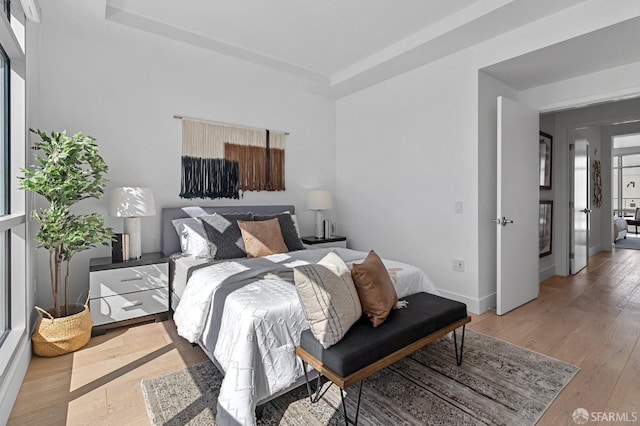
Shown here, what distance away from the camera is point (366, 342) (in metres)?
1.74

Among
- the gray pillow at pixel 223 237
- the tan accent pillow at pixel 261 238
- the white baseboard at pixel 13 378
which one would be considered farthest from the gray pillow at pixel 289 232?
the white baseboard at pixel 13 378

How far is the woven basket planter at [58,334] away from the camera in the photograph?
95.9 inches

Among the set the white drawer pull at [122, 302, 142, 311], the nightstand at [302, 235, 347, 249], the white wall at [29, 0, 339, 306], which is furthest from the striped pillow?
the white wall at [29, 0, 339, 306]

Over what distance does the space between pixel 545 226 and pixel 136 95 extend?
5617mm

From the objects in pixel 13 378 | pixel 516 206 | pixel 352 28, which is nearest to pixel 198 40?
pixel 352 28

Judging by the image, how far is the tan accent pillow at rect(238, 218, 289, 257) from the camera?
3.25 metres

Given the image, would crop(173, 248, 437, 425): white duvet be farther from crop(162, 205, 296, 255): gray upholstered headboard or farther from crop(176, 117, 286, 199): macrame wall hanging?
crop(176, 117, 286, 199): macrame wall hanging

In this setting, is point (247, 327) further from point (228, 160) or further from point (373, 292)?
point (228, 160)

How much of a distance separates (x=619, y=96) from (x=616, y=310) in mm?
2186

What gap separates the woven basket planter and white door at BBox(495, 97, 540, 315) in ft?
12.4

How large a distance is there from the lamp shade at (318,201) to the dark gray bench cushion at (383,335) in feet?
7.74

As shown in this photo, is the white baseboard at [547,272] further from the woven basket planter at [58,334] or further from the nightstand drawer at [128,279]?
the woven basket planter at [58,334]

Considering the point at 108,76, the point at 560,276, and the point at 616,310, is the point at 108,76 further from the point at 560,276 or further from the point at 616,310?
the point at 560,276

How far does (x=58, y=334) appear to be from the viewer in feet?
8.07
